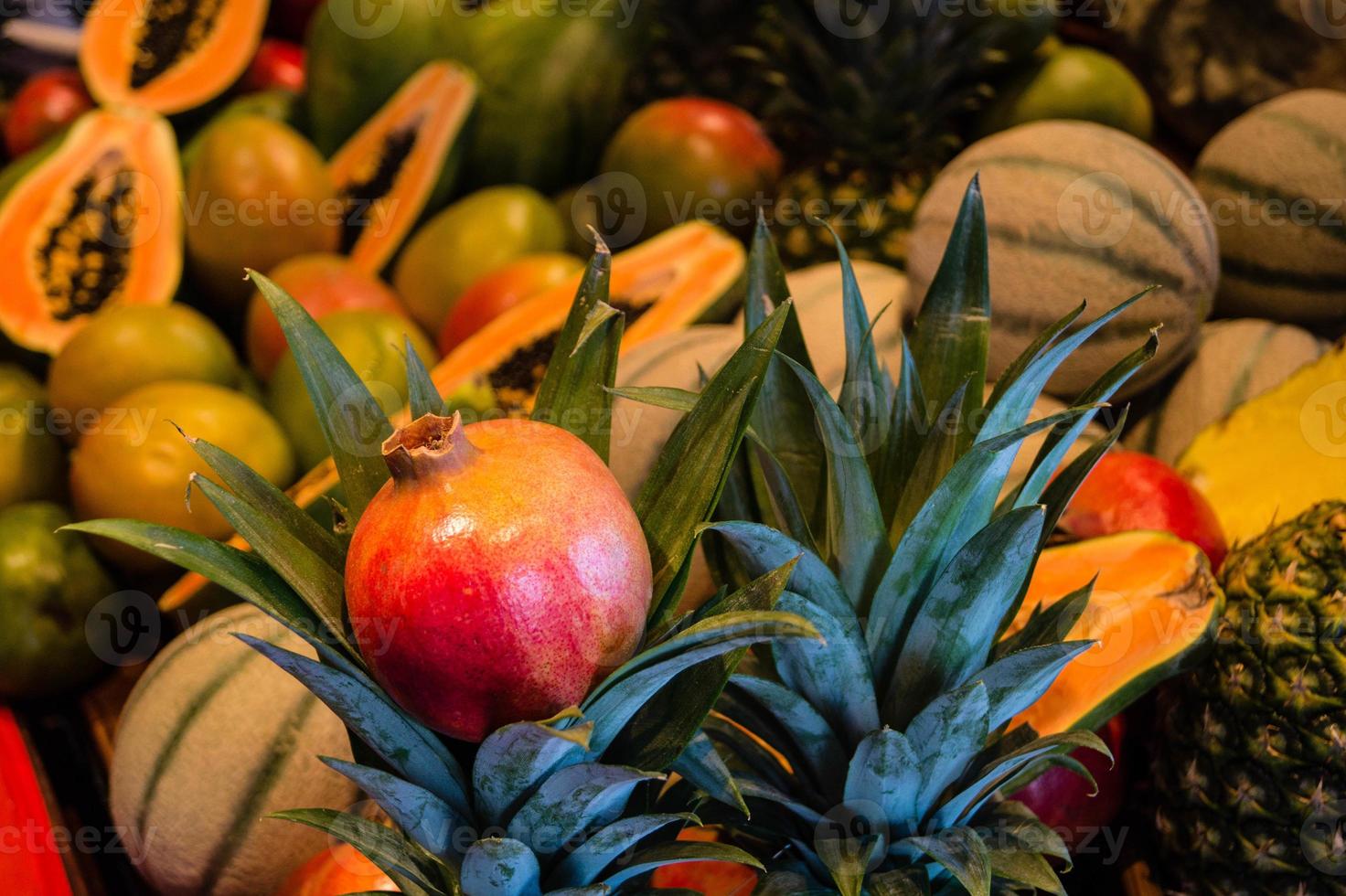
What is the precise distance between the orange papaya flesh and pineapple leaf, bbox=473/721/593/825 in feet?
2.80

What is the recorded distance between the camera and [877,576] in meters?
0.72

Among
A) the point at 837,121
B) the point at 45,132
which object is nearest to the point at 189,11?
the point at 45,132

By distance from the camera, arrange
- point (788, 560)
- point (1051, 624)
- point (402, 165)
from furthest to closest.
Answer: point (402, 165) → point (1051, 624) → point (788, 560)

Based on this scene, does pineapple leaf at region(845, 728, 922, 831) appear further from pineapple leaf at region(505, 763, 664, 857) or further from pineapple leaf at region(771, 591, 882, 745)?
pineapple leaf at region(505, 763, 664, 857)

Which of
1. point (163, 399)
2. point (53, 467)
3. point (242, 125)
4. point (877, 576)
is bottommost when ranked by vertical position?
point (53, 467)

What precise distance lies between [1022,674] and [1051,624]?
0.30 feet

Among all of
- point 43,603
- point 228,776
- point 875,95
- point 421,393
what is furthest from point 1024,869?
point 875,95

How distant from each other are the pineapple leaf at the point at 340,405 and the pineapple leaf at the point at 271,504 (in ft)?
0.10

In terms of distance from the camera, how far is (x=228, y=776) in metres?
1.00

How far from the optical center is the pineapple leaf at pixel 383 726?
55 centimetres

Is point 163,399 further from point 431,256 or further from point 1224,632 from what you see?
point 1224,632

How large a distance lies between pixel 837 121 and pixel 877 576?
1138 mm

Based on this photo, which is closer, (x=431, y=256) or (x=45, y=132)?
(x=431, y=256)

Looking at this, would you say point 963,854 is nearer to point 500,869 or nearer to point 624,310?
point 500,869
